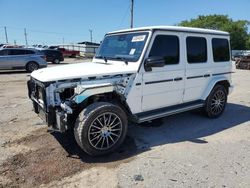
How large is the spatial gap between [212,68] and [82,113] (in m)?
3.51

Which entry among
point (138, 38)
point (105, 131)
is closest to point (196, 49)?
point (138, 38)

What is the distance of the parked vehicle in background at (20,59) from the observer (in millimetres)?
17375

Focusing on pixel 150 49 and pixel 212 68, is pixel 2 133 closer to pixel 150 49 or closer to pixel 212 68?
pixel 150 49

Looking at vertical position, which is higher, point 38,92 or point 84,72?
point 84,72

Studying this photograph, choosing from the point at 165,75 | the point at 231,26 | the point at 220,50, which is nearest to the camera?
the point at 165,75

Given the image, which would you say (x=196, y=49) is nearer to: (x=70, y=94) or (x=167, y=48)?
(x=167, y=48)

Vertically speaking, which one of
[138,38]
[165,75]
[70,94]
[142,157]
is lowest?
[142,157]

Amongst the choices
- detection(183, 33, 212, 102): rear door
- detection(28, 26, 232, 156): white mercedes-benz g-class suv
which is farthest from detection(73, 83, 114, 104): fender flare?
detection(183, 33, 212, 102): rear door

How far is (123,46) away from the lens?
5.47m

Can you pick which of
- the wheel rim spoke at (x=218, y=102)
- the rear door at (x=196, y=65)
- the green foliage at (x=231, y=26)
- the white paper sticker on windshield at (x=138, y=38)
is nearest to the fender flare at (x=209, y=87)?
the rear door at (x=196, y=65)

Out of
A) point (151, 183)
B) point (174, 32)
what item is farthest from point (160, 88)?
point (151, 183)

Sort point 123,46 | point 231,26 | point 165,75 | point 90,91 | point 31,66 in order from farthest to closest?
point 231,26 → point 31,66 → point 123,46 → point 165,75 → point 90,91

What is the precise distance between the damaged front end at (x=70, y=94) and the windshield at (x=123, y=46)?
55 cm

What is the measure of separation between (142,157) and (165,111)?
1322mm
